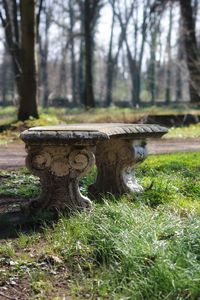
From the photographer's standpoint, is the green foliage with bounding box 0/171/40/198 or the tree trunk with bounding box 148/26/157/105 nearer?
the green foliage with bounding box 0/171/40/198

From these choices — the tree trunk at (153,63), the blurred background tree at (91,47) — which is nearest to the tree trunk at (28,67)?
the blurred background tree at (91,47)

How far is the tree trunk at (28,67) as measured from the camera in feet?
46.2

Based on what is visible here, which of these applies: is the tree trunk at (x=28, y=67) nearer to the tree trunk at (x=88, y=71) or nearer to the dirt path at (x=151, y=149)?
the dirt path at (x=151, y=149)

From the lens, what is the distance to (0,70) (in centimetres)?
7188

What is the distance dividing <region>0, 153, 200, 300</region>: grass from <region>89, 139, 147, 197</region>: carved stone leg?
0.85m

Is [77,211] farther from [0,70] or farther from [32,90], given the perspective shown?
[0,70]

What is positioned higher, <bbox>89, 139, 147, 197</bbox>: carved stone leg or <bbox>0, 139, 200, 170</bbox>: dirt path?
<bbox>89, 139, 147, 197</bbox>: carved stone leg

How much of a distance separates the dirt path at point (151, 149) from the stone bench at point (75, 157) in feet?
9.79

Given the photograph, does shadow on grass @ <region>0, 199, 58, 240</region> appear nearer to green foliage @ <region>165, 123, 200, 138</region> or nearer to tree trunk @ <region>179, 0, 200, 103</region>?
green foliage @ <region>165, 123, 200, 138</region>

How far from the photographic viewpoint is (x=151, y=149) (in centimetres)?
1092

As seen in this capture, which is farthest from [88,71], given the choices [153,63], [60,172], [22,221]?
[153,63]

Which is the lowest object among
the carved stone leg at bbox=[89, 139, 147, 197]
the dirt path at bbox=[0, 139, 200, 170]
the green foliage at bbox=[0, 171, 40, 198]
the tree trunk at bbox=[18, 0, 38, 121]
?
the dirt path at bbox=[0, 139, 200, 170]

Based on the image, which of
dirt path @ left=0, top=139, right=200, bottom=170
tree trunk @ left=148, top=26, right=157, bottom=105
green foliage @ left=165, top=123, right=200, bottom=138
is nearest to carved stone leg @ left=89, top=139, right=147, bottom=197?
dirt path @ left=0, top=139, right=200, bottom=170

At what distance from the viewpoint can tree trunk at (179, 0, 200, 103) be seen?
20.5 meters
